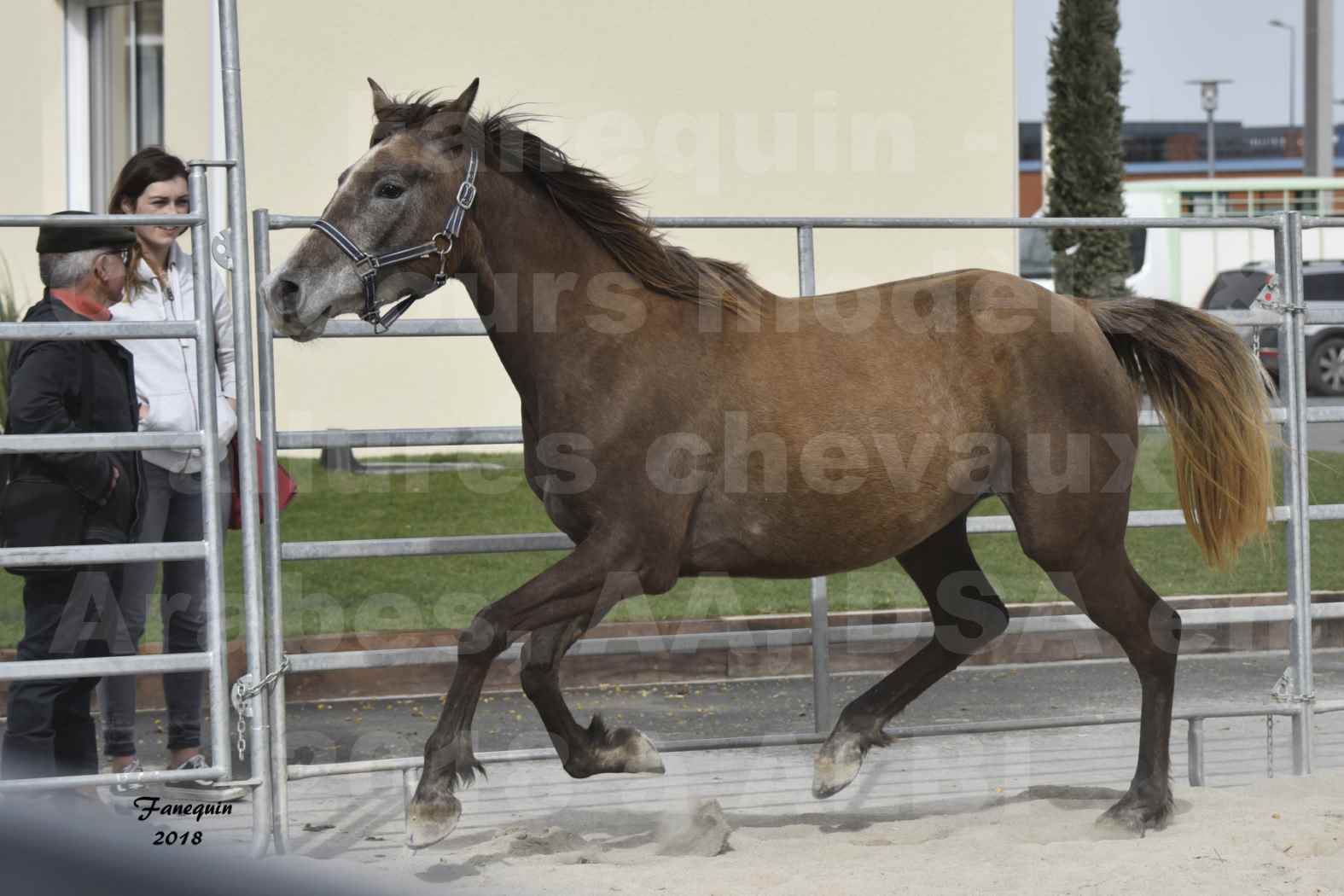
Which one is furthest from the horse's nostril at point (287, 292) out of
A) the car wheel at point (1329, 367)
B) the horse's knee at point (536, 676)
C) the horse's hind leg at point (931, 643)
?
the car wheel at point (1329, 367)

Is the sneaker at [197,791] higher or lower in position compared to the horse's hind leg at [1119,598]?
lower

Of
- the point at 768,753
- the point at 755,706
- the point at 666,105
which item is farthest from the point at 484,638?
the point at 666,105

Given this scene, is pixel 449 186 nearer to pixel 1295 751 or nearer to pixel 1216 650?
pixel 1295 751

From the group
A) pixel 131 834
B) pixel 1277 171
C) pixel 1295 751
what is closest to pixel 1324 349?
pixel 1295 751

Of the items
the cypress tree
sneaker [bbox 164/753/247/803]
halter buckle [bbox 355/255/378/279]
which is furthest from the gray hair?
the cypress tree

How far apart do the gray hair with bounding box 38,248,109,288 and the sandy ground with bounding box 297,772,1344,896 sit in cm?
191

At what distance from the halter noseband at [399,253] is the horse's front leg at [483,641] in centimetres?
79

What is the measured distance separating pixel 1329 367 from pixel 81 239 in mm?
18357

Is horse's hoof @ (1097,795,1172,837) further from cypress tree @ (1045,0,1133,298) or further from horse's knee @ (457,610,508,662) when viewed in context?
cypress tree @ (1045,0,1133,298)

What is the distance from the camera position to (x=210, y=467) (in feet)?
14.5

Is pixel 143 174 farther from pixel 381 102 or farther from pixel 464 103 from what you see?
pixel 464 103

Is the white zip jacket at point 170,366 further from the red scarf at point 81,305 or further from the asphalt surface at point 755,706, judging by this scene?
the asphalt surface at point 755,706

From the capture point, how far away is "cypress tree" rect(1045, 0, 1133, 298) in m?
19.4

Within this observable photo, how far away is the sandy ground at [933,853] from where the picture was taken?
13.0 feet
